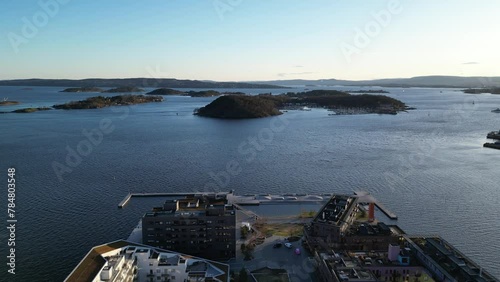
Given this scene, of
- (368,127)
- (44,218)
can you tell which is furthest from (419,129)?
(44,218)

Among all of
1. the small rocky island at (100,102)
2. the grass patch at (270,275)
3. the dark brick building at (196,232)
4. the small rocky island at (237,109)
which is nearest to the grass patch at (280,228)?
the dark brick building at (196,232)

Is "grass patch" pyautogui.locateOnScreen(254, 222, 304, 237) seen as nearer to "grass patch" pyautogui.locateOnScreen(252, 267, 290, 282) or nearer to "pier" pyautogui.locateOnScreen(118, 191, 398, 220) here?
"pier" pyautogui.locateOnScreen(118, 191, 398, 220)

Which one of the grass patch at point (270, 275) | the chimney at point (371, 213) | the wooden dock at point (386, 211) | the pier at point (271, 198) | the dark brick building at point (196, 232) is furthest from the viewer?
the pier at point (271, 198)

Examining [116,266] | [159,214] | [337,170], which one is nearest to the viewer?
[116,266]

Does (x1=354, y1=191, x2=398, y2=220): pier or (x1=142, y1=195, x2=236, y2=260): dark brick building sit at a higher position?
(x1=142, y1=195, x2=236, y2=260): dark brick building

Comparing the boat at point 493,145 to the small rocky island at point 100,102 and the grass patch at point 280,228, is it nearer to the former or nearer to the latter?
the grass patch at point 280,228

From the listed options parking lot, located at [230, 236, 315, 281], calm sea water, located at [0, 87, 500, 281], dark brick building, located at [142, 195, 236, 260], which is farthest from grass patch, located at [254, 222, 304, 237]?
calm sea water, located at [0, 87, 500, 281]

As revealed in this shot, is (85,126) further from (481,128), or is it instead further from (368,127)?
(481,128)
